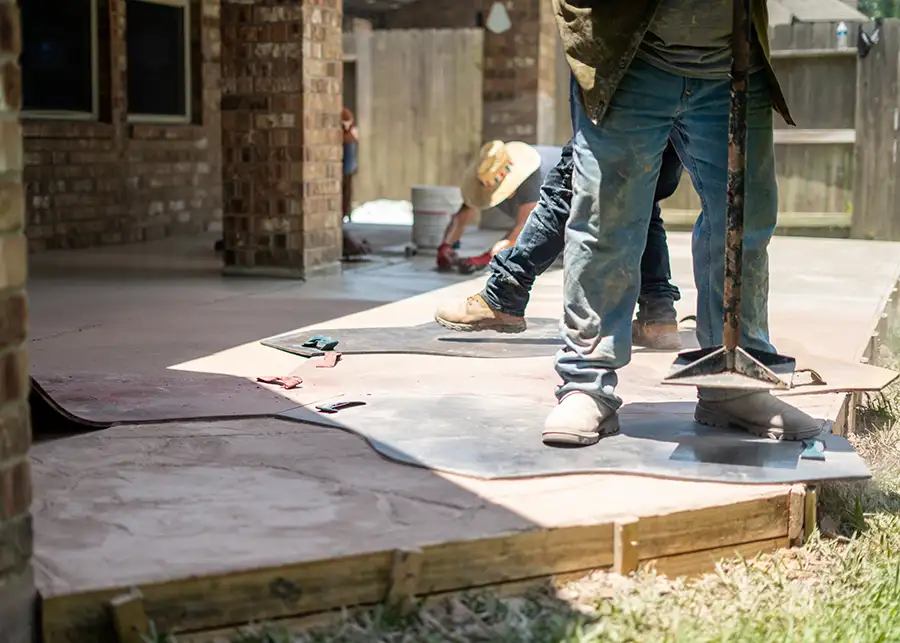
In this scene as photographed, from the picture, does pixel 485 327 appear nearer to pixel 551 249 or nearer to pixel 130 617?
pixel 551 249

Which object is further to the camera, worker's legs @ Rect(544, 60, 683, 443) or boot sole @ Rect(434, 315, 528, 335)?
boot sole @ Rect(434, 315, 528, 335)

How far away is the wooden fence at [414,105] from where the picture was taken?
13.1 meters

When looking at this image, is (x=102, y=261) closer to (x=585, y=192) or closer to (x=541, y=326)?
(x=541, y=326)

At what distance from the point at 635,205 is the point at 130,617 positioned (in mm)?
1623

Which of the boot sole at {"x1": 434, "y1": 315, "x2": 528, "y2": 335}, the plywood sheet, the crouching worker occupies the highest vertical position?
the crouching worker

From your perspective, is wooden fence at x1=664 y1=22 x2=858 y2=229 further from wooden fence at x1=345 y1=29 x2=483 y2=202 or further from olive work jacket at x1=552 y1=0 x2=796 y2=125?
olive work jacket at x1=552 y1=0 x2=796 y2=125

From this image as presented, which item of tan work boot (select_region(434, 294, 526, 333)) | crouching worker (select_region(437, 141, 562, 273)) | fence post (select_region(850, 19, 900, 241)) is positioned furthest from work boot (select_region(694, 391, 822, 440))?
fence post (select_region(850, 19, 900, 241))

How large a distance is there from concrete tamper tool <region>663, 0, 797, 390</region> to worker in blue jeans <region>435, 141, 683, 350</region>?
A: 63.7 inches

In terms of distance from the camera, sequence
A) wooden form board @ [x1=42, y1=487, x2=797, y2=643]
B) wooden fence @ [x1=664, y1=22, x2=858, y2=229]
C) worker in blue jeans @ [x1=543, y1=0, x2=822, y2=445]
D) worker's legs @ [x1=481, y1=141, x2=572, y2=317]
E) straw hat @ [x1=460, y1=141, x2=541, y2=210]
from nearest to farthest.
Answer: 1. wooden form board @ [x1=42, y1=487, x2=797, y2=643]
2. worker in blue jeans @ [x1=543, y1=0, x2=822, y2=445]
3. worker's legs @ [x1=481, y1=141, x2=572, y2=317]
4. straw hat @ [x1=460, y1=141, x2=541, y2=210]
5. wooden fence @ [x1=664, y1=22, x2=858, y2=229]

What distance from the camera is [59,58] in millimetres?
9711

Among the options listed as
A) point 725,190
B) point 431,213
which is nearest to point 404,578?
point 725,190

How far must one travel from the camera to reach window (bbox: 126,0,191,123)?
34.7 feet

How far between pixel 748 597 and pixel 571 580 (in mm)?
347

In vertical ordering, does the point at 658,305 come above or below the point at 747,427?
above
